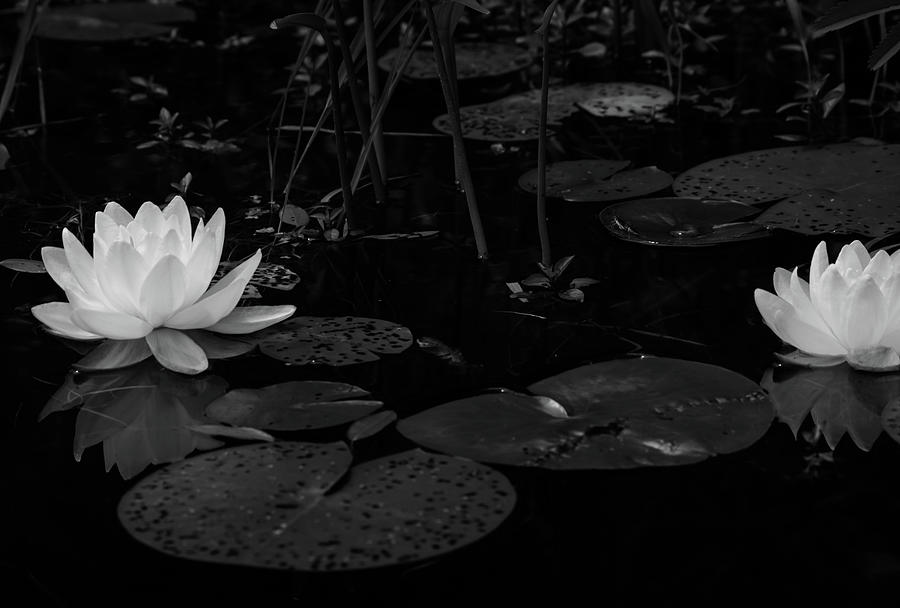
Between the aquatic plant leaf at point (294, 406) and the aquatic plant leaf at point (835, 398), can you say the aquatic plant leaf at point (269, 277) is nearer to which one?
the aquatic plant leaf at point (294, 406)

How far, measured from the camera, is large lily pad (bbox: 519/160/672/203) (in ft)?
7.92

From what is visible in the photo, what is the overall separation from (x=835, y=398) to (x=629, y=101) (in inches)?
65.9

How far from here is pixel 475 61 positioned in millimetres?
3592

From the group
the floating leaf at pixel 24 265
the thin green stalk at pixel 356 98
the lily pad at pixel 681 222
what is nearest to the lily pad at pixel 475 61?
the thin green stalk at pixel 356 98

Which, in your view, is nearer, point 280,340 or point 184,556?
point 184,556

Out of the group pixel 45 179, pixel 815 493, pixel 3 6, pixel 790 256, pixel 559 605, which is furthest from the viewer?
pixel 3 6

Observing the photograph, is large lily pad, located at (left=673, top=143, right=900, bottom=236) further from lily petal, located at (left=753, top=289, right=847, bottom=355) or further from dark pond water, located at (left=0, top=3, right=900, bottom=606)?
lily petal, located at (left=753, top=289, right=847, bottom=355)

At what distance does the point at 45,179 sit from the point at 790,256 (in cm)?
176

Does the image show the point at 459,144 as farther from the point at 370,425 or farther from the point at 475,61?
the point at 475,61

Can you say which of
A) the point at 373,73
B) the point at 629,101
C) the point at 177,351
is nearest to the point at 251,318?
the point at 177,351

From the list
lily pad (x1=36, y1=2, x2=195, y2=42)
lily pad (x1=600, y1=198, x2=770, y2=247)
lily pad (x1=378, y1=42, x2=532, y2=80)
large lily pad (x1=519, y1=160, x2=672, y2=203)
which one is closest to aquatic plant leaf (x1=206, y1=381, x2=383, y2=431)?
lily pad (x1=600, y1=198, x2=770, y2=247)

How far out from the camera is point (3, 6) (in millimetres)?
4621

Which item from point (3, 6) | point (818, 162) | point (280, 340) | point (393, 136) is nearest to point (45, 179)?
point (393, 136)

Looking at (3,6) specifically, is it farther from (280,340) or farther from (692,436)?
(692,436)
